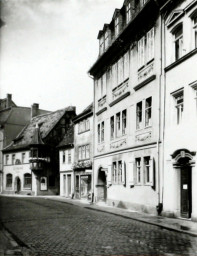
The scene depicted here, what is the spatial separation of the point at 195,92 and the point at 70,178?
28785 millimetres

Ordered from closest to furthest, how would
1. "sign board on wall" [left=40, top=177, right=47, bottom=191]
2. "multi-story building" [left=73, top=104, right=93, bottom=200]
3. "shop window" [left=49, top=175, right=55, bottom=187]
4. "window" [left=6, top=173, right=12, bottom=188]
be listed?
"multi-story building" [left=73, top=104, right=93, bottom=200] → "sign board on wall" [left=40, top=177, right=47, bottom=191] → "shop window" [left=49, top=175, right=55, bottom=187] → "window" [left=6, top=173, right=12, bottom=188]

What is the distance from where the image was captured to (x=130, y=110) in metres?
23.5

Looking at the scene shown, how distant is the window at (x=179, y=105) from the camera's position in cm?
1781

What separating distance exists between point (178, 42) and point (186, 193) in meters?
6.68

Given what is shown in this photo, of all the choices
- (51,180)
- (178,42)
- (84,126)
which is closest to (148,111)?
(178,42)

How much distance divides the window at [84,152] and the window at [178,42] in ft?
64.1

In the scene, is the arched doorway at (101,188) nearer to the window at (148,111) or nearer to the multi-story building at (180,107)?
the window at (148,111)

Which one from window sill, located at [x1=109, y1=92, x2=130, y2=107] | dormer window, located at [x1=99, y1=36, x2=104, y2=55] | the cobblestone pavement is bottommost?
the cobblestone pavement

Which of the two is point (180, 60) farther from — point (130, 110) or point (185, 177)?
point (130, 110)

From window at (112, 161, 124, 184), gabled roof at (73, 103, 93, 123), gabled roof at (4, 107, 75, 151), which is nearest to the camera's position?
window at (112, 161, 124, 184)

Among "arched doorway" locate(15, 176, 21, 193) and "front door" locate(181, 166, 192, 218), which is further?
"arched doorway" locate(15, 176, 21, 193)

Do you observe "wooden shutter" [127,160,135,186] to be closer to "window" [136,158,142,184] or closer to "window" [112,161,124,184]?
"window" [136,158,142,184]

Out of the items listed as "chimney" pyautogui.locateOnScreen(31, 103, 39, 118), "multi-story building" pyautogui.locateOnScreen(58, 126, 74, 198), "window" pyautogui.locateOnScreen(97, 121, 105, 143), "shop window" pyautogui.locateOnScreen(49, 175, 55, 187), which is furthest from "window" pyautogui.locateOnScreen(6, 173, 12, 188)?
"window" pyautogui.locateOnScreen(97, 121, 105, 143)

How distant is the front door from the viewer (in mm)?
16797
